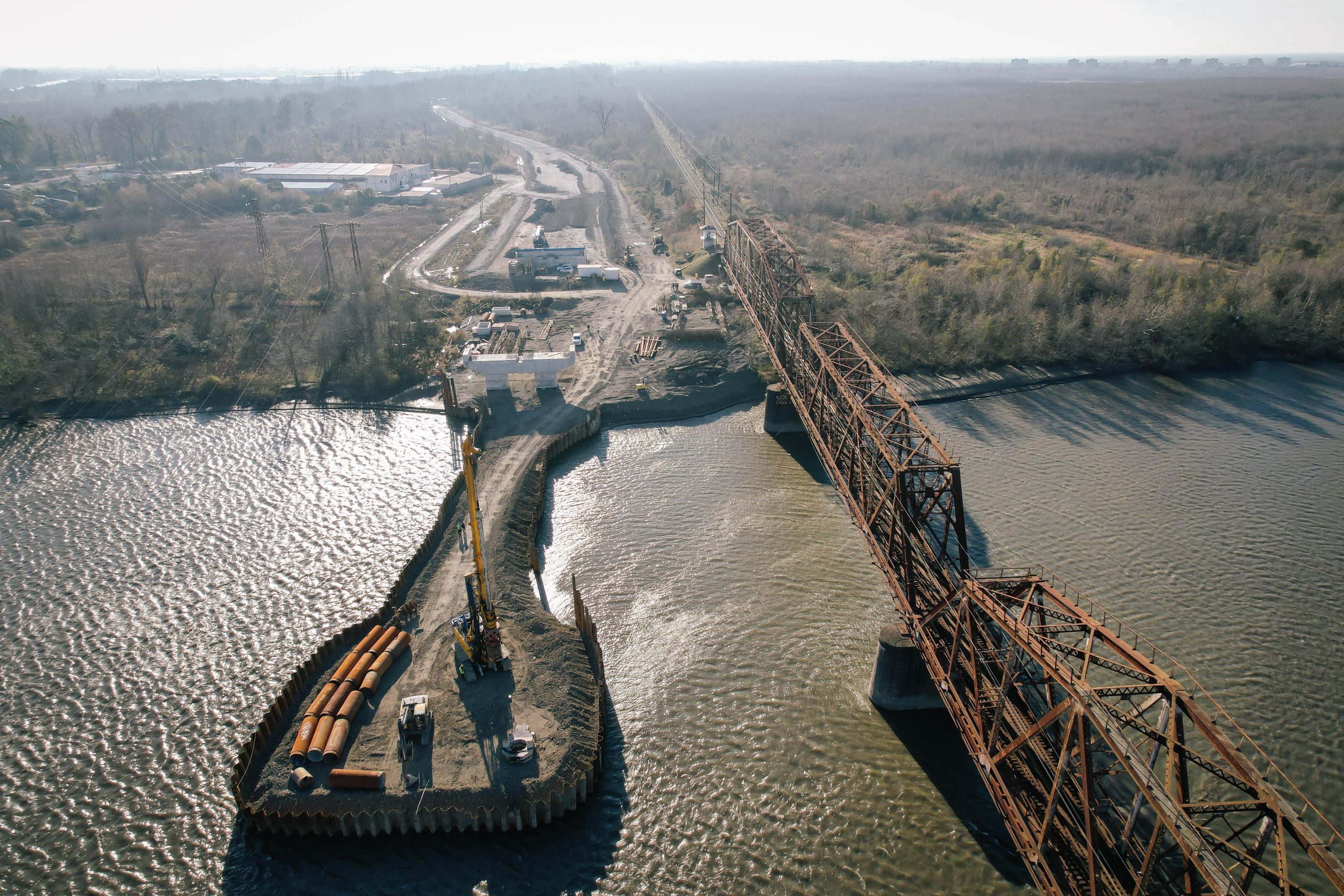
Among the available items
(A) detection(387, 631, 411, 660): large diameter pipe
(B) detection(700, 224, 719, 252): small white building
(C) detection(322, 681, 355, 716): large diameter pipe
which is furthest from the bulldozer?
(B) detection(700, 224, 719, 252): small white building

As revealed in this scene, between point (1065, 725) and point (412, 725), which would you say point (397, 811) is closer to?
point (412, 725)

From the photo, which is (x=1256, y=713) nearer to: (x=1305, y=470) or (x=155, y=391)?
(x=1305, y=470)

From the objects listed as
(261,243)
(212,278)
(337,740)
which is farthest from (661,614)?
(261,243)

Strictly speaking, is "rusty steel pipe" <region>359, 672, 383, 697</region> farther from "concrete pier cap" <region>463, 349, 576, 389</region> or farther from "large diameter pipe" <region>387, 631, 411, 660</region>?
"concrete pier cap" <region>463, 349, 576, 389</region>

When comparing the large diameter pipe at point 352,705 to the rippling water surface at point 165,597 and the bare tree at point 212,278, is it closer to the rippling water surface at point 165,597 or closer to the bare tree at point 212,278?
the rippling water surface at point 165,597

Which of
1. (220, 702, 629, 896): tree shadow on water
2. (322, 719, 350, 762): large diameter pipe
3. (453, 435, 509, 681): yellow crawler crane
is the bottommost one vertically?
(220, 702, 629, 896): tree shadow on water
